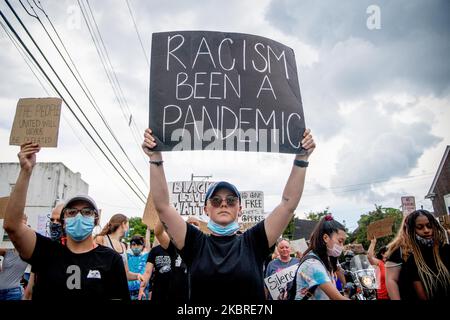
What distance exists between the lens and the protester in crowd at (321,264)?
2885 mm

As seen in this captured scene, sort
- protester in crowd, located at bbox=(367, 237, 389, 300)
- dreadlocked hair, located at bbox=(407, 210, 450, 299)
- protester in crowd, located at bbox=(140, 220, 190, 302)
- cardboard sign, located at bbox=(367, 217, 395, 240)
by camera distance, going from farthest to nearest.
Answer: cardboard sign, located at bbox=(367, 217, 395, 240)
protester in crowd, located at bbox=(367, 237, 389, 300)
protester in crowd, located at bbox=(140, 220, 190, 302)
dreadlocked hair, located at bbox=(407, 210, 450, 299)

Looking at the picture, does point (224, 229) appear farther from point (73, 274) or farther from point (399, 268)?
point (399, 268)

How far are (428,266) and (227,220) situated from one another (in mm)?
2046

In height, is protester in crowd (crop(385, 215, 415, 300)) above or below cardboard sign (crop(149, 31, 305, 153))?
below

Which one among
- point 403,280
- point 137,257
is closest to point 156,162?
point 403,280

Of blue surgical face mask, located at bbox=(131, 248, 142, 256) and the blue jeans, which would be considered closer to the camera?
the blue jeans

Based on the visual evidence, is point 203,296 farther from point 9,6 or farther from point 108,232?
point 9,6

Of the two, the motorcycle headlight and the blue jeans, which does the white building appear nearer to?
the blue jeans

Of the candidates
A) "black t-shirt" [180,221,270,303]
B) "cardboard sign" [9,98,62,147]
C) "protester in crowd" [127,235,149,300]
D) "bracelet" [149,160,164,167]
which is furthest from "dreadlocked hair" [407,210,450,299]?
"protester in crowd" [127,235,149,300]

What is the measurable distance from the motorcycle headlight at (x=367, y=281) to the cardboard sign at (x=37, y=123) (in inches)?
215

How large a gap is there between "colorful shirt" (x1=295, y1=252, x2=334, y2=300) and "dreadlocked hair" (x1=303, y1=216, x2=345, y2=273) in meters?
0.16

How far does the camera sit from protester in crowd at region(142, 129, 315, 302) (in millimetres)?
2213
